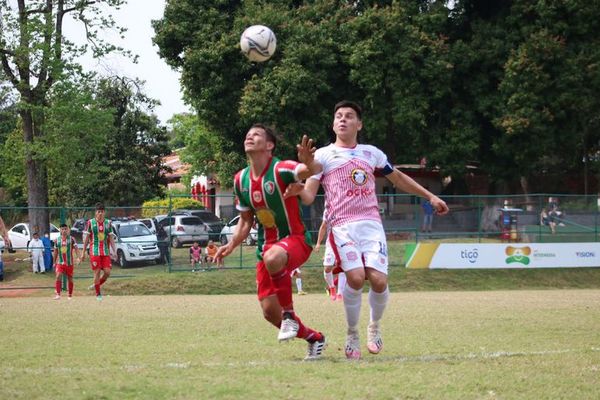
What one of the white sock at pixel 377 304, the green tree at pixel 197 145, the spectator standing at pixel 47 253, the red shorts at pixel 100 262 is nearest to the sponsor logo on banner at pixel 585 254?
the red shorts at pixel 100 262

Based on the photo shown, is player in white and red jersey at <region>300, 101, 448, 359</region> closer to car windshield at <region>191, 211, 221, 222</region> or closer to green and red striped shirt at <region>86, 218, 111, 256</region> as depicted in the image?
green and red striped shirt at <region>86, 218, 111, 256</region>

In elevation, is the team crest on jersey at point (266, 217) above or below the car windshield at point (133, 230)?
above

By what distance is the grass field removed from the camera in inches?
249

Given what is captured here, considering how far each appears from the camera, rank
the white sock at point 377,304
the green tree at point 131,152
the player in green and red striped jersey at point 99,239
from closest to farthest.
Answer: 1. the white sock at point 377,304
2. the player in green and red striped jersey at point 99,239
3. the green tree at point 131,152

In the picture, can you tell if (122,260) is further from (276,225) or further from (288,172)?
(288,172)

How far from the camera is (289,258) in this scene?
26.2 ft

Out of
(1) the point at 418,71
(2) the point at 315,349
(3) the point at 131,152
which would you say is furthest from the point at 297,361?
(3) the point at 131,152

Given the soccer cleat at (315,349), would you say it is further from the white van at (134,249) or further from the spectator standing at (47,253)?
the spectator standing at (47,253)

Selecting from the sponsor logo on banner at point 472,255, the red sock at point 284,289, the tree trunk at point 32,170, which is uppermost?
the tree trunk at point 32,170

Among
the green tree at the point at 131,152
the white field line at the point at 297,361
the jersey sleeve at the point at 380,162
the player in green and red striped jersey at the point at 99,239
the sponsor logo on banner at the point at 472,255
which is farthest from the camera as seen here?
the green tree at the point at 131,152

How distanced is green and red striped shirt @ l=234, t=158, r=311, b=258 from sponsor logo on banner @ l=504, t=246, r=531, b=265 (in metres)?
23.2

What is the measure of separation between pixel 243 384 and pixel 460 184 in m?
40.9

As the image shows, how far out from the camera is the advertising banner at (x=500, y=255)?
98.5 ft

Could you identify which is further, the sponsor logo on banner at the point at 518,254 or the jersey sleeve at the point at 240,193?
the sponsor logo on banner at the point at 518,254
